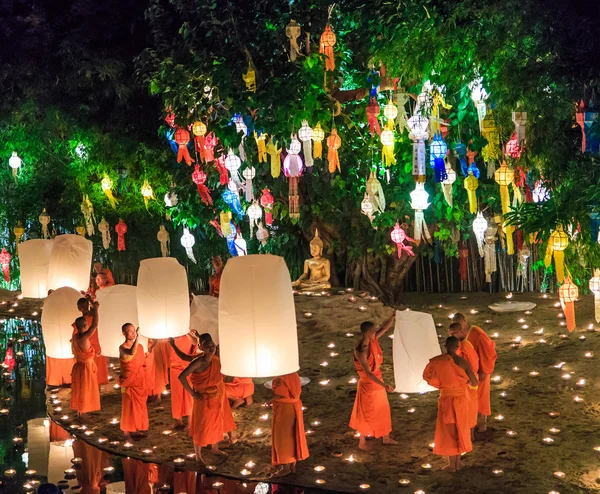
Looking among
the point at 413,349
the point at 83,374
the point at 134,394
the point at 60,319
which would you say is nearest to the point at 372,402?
the point at 413,349

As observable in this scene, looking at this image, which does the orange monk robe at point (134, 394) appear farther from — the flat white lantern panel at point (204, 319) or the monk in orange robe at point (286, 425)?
the monk in orange robe at point (286, 425)

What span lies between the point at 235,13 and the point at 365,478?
6.48 m

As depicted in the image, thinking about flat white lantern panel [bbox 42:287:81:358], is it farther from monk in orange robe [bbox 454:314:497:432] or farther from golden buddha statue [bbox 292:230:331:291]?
golden buddha statue [bbox 292:230:331:291]

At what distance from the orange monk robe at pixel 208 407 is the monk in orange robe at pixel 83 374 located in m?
1.82

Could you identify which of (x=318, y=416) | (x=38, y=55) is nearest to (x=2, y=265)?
(x=38, y=55)

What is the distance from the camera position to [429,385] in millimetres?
7305

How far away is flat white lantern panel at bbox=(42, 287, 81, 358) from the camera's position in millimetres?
9492

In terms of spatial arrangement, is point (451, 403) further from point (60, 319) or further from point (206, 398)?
point (60, 319)

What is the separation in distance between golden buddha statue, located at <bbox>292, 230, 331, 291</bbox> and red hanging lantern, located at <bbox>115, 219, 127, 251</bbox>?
433 cm

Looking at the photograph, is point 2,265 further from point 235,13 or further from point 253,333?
point 253,333

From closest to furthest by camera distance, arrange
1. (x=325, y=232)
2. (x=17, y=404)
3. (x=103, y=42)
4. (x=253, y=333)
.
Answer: (x=253, y=333) → (x=17, y=404) → (x=325, y=232) → (x=103, y=42)

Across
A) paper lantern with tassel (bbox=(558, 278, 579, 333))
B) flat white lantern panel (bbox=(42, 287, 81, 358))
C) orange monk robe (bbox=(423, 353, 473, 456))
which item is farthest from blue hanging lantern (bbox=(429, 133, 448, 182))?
flat white lantern panel (bbox=(42, 287, 81, 358))

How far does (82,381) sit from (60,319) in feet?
2.71

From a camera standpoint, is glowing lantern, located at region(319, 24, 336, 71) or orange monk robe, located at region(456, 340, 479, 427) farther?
glowing lantern, located at region(319, 24, 336, 71)
